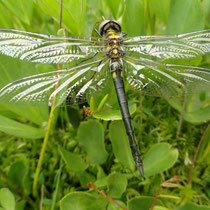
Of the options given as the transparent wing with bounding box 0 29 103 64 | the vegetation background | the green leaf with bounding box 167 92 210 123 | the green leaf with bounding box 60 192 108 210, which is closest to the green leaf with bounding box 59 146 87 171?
the vegetation background

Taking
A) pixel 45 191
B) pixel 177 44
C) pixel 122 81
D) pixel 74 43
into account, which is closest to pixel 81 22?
pixel 74 43

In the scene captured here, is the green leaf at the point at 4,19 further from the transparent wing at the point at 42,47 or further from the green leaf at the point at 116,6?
the green leaf at the point at 116,6

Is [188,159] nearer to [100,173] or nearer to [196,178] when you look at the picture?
[196,178]

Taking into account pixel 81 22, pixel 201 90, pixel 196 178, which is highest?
pixel 81 22

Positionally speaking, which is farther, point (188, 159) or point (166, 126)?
point (166, 126)

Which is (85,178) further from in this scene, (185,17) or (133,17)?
(185,17)

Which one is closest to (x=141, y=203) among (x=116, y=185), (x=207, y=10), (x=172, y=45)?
(x=116, y=185)
